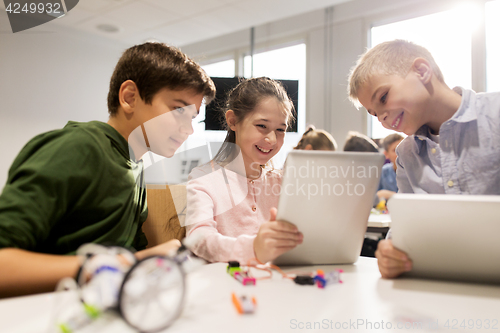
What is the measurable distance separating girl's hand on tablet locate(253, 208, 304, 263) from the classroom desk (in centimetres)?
5

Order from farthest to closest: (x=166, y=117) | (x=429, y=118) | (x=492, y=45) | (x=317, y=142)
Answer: (x=492, y=45) < (x=317, y=142) < (x=429, y=118) < (x=166, y=117)

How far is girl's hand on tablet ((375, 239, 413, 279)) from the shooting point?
0.55 metres

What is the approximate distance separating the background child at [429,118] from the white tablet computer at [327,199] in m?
0.39

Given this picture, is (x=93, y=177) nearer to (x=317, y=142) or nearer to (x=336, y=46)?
(x=317, y=142)

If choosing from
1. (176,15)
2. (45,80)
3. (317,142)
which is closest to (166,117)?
(317,142)

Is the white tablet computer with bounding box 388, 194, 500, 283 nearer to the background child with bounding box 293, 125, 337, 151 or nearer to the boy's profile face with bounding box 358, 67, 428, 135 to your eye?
the boy's profile face with bounding box 358, 67, 428, 135

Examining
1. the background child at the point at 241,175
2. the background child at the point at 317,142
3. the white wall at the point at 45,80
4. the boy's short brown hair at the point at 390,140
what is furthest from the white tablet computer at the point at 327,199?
the white wall at the point at 45,80

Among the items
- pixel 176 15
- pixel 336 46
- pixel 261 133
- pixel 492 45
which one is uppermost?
pixel 176 15

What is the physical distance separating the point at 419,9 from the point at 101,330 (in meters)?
4.00

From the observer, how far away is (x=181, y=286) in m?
0.36

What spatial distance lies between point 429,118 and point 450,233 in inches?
20.4

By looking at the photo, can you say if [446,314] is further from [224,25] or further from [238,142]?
[224,25]

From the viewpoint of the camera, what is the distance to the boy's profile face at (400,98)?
34.0 inches

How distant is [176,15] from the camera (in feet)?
12.1
